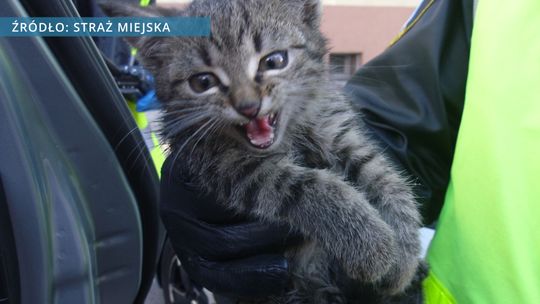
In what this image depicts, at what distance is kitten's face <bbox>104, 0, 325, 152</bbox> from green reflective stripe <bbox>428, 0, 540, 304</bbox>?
0.62 meters

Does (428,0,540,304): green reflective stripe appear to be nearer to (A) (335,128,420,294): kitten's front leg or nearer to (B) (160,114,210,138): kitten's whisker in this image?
(A) (335,128,420,294): kitten's front leg

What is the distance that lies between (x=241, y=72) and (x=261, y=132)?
8.8 inches

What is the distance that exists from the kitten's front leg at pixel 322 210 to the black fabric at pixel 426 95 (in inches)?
22.3

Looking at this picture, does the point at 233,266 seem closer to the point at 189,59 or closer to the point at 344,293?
the point at 344,293

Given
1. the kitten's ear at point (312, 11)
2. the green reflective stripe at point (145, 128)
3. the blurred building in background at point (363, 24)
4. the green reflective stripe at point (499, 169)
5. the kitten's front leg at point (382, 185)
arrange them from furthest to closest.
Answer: the blurred building in background at point (363, 24), the green reflective stripe at point (145, 128), the kitten's ear at point (312, 11), the kitten's front leg at point (382, 185), the green reflective stripe at point (499, 169)

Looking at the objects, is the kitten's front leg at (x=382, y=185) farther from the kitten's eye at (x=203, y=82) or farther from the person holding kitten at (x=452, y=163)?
the kitten's eye at (x=203, y=82)

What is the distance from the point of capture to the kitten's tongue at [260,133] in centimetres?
145

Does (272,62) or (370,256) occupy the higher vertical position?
(272,62)

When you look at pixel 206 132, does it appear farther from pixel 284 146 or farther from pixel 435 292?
pixel 435 292

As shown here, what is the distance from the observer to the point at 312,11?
1.79m

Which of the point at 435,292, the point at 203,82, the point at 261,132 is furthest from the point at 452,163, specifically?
the point at 203,82

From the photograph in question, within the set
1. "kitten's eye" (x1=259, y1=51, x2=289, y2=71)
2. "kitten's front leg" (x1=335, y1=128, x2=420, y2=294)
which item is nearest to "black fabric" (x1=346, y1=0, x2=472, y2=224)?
"kitten's front leg" (x1=335, y1=128, x2=420, y2=294)

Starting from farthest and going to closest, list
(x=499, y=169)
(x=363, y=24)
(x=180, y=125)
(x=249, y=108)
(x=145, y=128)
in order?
1. (x=363, y=24)
2. (x=145, y=128)
3. (x=180, y=125)
4. (x=249, y=108)
5. (x=499, y=169)

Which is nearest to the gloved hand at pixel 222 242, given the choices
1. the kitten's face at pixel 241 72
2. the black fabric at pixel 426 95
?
the kitten's face at pixel 241 72
